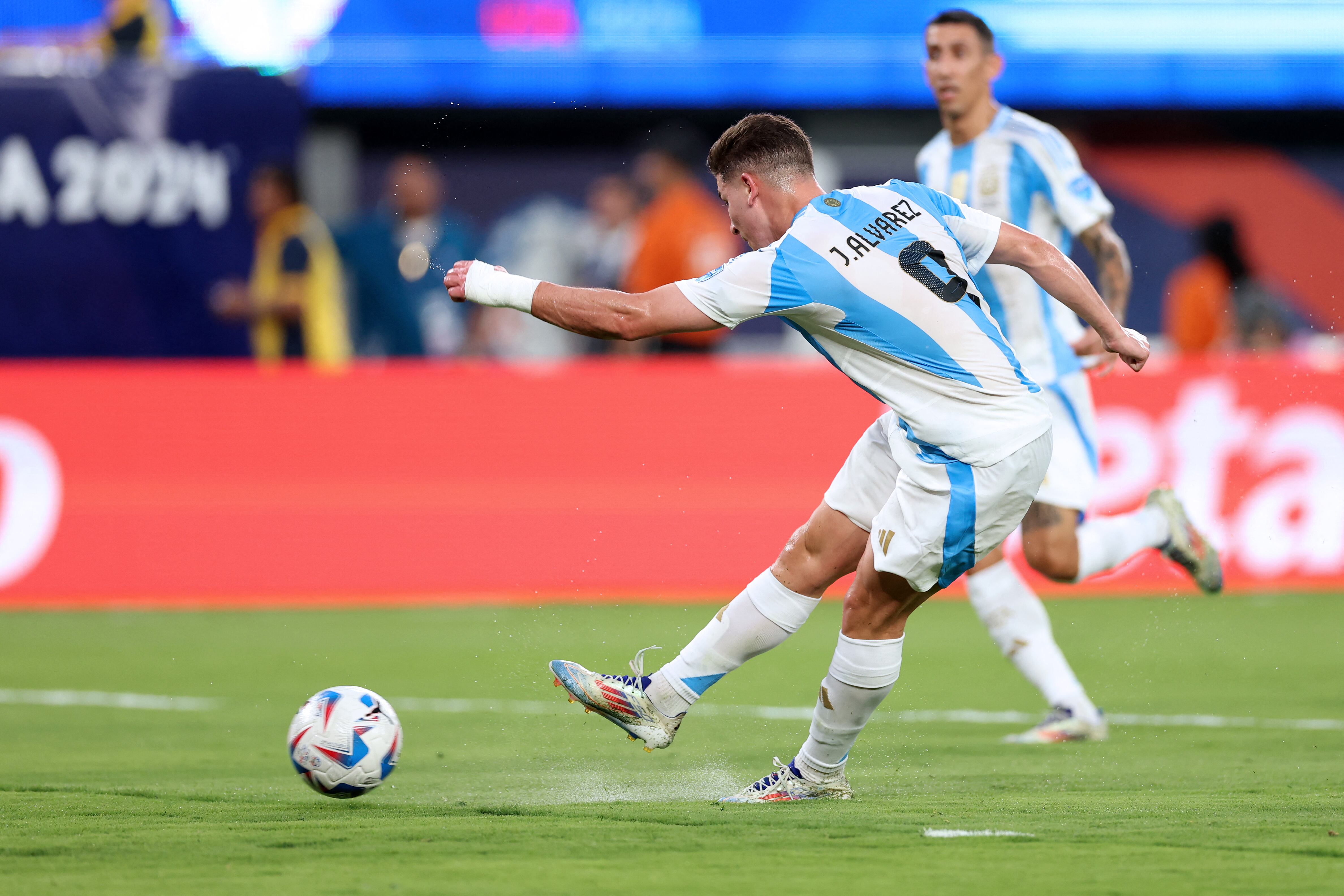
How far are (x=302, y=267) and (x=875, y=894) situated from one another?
9477 mm

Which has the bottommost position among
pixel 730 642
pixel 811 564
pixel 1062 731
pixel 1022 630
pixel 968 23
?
pixel 1062 731

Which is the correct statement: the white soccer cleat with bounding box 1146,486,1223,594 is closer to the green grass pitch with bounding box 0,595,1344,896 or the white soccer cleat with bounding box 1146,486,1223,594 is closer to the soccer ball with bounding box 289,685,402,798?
the green grass pitch with bounding box 0,595,1344,896

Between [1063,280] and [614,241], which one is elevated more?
[1063,280]

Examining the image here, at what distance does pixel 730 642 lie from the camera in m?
5.54

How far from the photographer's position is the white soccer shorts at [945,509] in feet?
16.9

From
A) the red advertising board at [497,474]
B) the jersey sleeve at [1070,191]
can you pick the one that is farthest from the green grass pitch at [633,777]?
the jersey sleeve at [1070,191]

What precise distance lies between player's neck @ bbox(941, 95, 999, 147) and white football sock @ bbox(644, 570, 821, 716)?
248cm

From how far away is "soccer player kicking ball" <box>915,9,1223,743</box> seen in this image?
22.6 ft

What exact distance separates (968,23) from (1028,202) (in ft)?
2.48

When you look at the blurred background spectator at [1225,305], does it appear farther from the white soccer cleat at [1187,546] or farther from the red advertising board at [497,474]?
the white soccer cleat at [1187,546]

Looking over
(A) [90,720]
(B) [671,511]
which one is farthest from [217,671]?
(B) [671,511]

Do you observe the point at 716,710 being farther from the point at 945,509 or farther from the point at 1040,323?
the point at 945,509

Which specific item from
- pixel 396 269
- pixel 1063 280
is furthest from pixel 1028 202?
pixel 396 269

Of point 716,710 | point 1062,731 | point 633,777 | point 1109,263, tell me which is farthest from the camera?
point 716,710
